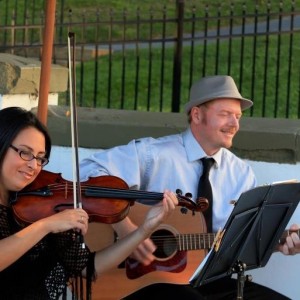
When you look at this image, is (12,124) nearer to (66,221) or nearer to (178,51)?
(66,221)

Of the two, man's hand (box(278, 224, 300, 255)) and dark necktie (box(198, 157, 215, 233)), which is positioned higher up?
dark necktie (box(198, 157, 215, 233))

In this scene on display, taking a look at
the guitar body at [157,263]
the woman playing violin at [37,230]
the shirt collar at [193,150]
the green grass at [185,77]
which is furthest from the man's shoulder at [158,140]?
the green grass at [185,77]

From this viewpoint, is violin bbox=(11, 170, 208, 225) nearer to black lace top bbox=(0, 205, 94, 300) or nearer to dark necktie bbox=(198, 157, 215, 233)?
black lace top bbox=(0, 205, 94, 300)

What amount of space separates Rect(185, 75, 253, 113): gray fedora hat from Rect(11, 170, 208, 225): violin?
29.7 inches

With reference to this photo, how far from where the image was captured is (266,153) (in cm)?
520

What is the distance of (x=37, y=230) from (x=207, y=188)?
1239 mm

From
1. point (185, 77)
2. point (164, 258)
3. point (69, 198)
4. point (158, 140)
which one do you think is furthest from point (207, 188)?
point (185, 77)

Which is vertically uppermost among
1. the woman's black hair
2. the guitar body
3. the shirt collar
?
the woman's black hair

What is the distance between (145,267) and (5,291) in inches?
32.5

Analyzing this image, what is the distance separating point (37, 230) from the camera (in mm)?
3451

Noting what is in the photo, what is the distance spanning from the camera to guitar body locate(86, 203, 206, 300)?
423 cm

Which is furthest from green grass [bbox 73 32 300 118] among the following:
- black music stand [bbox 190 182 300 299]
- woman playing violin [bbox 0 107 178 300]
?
woman playing violin [bbox 0 107 178 300]

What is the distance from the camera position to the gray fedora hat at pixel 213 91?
450 cm

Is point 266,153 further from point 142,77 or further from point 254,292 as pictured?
point 142,77
